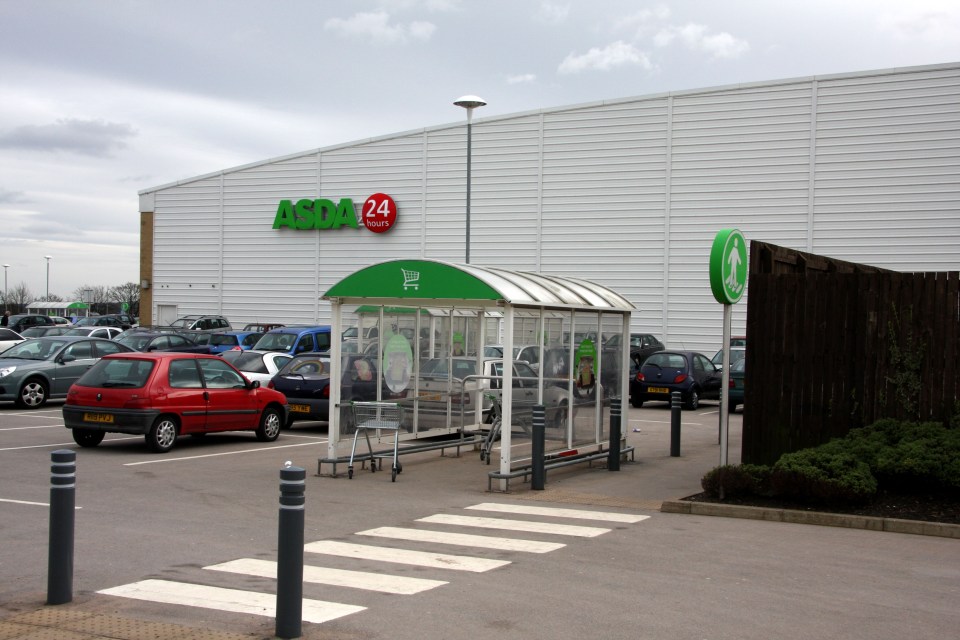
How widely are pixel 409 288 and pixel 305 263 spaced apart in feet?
106

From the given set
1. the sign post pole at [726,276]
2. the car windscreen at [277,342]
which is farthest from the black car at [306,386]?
the sign post pole at [726,276]

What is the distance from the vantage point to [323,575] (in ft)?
25.6

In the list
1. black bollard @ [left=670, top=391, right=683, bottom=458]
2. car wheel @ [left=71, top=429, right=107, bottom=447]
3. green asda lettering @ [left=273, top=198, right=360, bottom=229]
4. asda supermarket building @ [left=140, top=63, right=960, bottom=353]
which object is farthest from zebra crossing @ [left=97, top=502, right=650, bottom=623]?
green asda lettering @ [left=273, top=198, right=360, bottom=229]

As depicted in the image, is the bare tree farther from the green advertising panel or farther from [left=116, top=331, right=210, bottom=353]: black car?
the green advertising panel

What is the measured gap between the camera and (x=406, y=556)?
8.60m

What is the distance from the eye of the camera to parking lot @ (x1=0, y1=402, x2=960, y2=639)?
6566 mm

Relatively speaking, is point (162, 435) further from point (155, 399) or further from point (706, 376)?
point (706, 376)

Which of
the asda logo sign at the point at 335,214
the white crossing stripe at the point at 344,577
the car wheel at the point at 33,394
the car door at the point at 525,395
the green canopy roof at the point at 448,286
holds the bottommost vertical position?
the white crossing stripe at the point at 344,577

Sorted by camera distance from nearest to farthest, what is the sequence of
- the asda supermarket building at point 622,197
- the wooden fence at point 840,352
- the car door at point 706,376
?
the wooden fence at point 840,352
the car door at point 706,376
the asda supermarket building at point 622,197

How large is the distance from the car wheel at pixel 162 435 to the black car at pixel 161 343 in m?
13.0

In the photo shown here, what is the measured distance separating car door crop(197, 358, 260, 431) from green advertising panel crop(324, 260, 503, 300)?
3.95 meters

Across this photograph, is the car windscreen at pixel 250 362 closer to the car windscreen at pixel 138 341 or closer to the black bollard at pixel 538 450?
the car windscreen at pixel 138 341

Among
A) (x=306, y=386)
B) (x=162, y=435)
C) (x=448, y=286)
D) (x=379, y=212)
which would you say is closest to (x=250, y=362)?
(x=306, y=386)

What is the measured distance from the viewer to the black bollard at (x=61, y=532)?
6.73m
